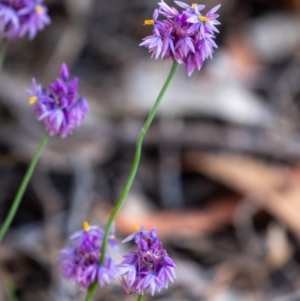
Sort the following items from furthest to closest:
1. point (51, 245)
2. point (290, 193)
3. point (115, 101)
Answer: point (115, 101), point (290, 193), point (51, 245)

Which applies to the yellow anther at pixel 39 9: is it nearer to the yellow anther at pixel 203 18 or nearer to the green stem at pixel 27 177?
the green stem at pixel 27 177

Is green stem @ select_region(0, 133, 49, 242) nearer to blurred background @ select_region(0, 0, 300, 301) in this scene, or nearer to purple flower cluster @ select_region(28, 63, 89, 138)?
purple flower cluster @ select_region(28, 63, 89, 138)

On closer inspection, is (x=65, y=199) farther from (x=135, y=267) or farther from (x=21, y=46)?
(x=135, y=267)

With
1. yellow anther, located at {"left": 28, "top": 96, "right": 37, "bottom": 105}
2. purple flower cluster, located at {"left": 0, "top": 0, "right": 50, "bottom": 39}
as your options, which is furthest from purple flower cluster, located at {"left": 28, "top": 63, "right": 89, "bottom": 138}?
purple flower cluster, located at {"left": 0, "top": 0, "right": 50, "bottom": 39}

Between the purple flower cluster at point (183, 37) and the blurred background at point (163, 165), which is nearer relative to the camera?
the purple flower cluster at point (183, 37)

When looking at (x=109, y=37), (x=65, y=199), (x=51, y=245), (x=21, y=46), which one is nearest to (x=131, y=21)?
(x=109, y=37)

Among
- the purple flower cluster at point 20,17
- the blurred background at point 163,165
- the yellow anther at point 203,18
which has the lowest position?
the blurred background at point 163,165

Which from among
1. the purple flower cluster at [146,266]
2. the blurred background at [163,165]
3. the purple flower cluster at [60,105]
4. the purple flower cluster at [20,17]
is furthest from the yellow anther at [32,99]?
the blurred background at [163,165]
